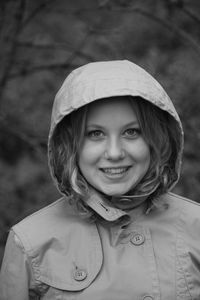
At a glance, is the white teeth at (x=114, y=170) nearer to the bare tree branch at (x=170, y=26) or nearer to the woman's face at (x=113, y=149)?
the woman's face at (x=113, y=149)

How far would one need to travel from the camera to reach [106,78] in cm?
305

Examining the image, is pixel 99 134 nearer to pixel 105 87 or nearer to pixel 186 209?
pixel 105 87

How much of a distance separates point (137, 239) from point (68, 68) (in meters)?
2.00

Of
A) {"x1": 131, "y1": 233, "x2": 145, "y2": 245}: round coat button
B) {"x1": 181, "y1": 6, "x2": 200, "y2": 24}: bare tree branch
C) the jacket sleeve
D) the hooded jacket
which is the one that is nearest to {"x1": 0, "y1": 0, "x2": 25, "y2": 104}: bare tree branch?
{"x1": 181, "y1": 6, "x2": 200, "y2": 24}: bare tree branch

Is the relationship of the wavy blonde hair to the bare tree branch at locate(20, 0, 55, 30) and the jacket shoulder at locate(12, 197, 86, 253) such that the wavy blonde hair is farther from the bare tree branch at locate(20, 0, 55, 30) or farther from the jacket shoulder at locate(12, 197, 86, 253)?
the bare tree branch at locate(20, 0, 55, 30)

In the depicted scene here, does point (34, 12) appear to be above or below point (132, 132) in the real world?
below

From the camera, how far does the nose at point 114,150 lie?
119 inches

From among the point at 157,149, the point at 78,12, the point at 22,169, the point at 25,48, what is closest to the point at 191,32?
the point at 78,12

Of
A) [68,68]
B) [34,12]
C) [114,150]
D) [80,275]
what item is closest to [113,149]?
[114,150]

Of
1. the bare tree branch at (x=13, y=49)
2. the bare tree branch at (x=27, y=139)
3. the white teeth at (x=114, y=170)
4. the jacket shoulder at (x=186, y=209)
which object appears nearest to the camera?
the white teeth at (x=114, y=170)

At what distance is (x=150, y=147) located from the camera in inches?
126

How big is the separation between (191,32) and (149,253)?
219 cm

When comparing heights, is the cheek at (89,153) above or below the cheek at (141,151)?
below

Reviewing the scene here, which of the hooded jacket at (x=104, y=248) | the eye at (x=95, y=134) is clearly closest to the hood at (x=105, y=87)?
the hooded jacket at (x=104, y=248)
